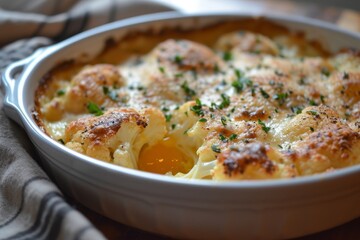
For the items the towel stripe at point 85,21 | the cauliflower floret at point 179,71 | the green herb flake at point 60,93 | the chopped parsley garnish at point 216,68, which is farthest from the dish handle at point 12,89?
the chopped parsley garnish at point 216,68

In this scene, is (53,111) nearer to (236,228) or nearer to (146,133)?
(146,133)

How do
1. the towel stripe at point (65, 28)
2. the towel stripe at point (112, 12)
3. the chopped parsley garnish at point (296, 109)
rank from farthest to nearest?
the towel stripe at point (112, 12) < the towel stripe at point (65, 28) < the chopped parsley garnish at point (296, 109)

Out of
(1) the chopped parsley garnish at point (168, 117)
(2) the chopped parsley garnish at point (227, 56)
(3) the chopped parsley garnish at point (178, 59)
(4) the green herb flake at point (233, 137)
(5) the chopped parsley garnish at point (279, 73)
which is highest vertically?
(5) the chopped parsley garnish at point (279, 73)

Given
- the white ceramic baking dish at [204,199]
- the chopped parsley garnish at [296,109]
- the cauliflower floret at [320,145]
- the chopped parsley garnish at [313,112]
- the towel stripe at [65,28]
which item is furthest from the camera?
the towel stripe at [65,28]

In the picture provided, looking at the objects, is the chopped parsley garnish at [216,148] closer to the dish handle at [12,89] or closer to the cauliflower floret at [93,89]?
the cauliflower floret at [93,89]

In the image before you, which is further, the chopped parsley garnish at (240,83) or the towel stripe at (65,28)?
the towel stripe at (65,28)

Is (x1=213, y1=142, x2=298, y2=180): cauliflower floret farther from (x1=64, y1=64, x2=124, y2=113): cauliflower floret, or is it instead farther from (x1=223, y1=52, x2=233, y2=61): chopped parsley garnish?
(x1=223, y1=52, x2=233, y2=61): chopped parsley garnish

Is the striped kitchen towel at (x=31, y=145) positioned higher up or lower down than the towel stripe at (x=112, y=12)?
lower down
